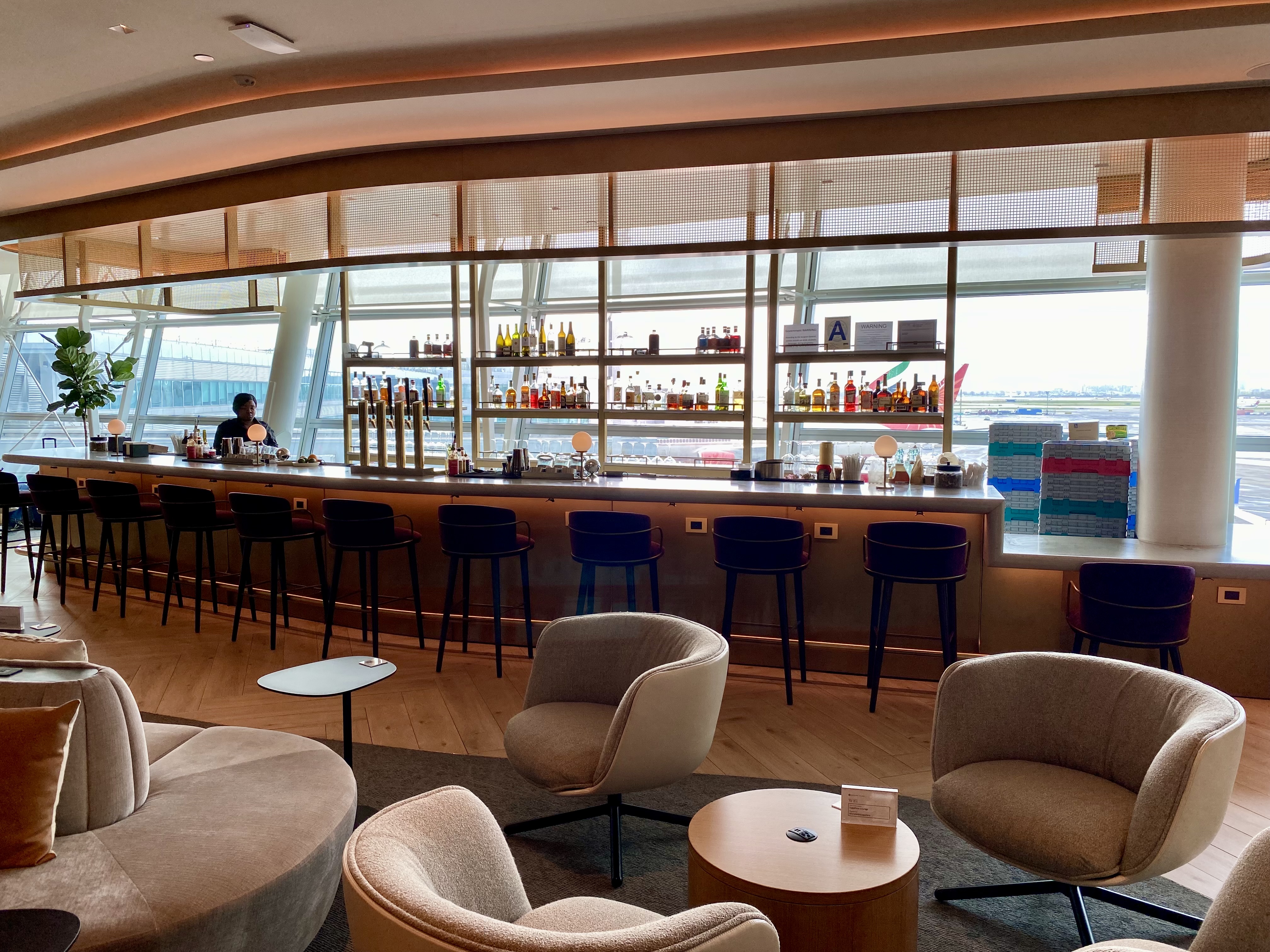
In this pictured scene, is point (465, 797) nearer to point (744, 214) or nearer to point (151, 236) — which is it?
point (744, 214)

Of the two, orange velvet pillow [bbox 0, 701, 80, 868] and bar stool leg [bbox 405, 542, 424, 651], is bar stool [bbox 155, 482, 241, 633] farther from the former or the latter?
orange velvet pillow [bbox 0, 701, 80, 868]

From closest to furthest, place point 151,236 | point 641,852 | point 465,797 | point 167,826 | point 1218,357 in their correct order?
1. point 465,797
2. point 167,826
3. point 641,852
4. point 1218,357
5. point 151,236

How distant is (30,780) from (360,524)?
311 centimetres

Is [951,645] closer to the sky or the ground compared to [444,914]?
closer to the ground

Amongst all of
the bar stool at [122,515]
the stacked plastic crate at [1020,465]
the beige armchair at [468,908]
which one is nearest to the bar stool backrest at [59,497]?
the bar stool at [122,515]

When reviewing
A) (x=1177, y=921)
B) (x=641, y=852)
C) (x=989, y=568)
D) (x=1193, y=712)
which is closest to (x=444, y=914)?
(x=641, y=852)

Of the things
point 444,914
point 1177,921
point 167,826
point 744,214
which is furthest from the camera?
point 744,214

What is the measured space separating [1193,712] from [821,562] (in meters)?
2.69

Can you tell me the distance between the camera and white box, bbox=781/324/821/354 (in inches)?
247

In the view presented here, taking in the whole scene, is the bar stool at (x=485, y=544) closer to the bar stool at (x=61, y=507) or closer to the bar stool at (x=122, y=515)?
the bar stool at (x=122, y=515)

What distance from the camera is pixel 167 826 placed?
2254 millimetres

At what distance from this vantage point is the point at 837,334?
6.18 meters

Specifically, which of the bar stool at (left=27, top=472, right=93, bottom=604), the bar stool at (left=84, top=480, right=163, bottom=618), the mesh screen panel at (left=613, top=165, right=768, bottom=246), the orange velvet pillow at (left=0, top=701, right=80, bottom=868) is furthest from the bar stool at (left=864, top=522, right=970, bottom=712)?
the bar stool at (left=27, top=472, right=93, bottom=604)

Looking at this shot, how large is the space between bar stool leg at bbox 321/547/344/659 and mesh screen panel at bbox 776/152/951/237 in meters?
3.42
